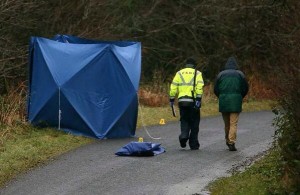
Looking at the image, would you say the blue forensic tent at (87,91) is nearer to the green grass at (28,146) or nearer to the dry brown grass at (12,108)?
the dry brown grass at (12,108)

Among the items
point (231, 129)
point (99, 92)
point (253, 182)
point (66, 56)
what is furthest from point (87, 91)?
point (253, 182)

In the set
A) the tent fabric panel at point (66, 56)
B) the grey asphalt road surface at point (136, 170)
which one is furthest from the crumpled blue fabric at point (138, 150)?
the tent fabric panel at point (66, 56)

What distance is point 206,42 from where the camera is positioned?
35.9 metres

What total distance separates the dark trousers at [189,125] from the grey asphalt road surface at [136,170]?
0.22 meters

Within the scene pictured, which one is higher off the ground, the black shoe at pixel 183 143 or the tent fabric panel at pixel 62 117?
the tent fabric panel at pixel 62 117

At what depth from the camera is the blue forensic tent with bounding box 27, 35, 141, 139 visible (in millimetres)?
18359

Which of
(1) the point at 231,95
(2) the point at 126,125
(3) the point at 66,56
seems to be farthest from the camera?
(3) the point at 66,56

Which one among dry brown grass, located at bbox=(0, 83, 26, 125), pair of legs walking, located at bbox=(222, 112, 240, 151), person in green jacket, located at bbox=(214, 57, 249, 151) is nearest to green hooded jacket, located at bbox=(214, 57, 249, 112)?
person in green jacket, located at bbox=(214, 57, 249, 151)

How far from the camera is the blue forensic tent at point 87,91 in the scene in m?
18.4

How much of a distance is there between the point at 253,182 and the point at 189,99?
4.35m

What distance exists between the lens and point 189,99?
16.1 m

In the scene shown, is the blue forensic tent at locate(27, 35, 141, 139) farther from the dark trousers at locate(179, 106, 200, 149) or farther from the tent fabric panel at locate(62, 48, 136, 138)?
the dark trousers at locate(179, 106, 200, 149)

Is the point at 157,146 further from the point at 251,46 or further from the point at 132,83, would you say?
the point at 251,46

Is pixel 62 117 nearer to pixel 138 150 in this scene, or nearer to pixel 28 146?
pixel 28 146
